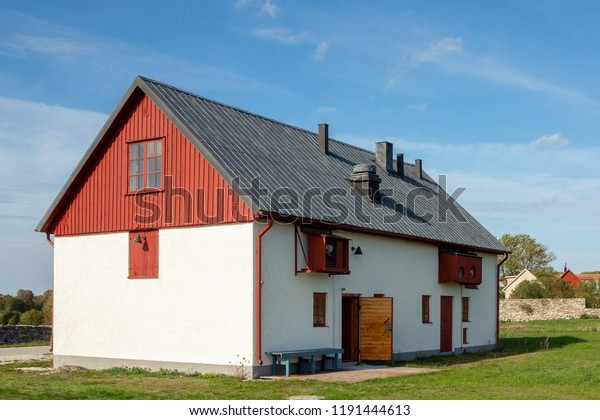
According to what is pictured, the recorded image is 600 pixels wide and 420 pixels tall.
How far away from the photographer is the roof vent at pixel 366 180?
26250 millimetres

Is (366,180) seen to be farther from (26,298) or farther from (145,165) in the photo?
(26,298)

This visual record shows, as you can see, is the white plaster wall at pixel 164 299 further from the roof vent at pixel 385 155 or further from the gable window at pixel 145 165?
the roof vent at pixel 385 155

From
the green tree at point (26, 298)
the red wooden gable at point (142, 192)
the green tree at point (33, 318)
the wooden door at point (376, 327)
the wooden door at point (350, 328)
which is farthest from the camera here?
the green tree at point (26, 298)

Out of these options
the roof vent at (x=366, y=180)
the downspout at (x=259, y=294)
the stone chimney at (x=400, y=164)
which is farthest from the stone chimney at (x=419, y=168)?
the downspout at (x=259, y=294)

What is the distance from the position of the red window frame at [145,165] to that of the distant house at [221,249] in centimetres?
4

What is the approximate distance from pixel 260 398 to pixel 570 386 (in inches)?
270

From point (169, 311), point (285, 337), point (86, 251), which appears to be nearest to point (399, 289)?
point (285, 337)

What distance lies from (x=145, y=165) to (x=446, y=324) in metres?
12.5

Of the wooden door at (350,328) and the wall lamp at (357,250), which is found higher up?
the wall lamp at (357,250)

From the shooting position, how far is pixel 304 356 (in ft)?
67.6

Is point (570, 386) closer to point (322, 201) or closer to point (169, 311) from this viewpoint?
point (322, 201)

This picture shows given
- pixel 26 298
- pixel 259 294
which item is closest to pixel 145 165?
pixel 259 294

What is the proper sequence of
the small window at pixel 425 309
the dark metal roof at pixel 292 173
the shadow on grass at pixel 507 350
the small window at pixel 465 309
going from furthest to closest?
the small window at pixel 465 309
the small window at pixel 425 309
the shadow on grass at pixel 507 350
the dark metal roof at pixel 292 173

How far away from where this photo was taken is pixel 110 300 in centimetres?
2300
